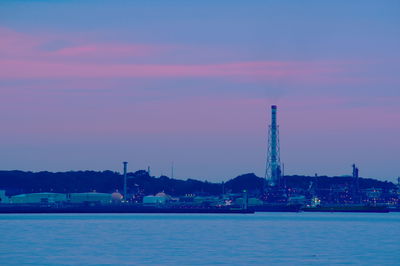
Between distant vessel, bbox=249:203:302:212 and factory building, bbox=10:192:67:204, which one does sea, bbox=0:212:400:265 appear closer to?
factory building, bbox=10:192:67:204

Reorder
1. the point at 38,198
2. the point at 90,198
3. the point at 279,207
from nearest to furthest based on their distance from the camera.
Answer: the point at 90,198
the point at 38,198
the point at 279,207

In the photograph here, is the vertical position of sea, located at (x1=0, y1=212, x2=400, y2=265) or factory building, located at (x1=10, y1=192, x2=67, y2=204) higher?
factory building, located at (x1=10, y1=192, x2=67, y2=204)

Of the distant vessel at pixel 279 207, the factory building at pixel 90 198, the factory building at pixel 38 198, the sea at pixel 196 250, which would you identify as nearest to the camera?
the sea at pixel 196 250

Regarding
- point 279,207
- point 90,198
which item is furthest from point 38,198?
point 279,207

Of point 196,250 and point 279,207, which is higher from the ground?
point 279,207

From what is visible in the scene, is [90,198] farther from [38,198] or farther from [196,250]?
[196,250]

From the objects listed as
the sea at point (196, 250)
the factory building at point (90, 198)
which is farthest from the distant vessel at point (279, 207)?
the sea at point (196, 250)

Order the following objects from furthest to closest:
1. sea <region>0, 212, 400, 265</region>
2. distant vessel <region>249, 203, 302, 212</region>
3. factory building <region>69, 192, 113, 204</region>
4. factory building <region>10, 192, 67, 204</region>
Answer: distant vessel <region>249, 203, 302, 212</region> → factory building <region>69, 192, 113, 204</region> → factory building <region>10, 192, 67, 204</region> → sea <region>0, 212, 400, 265</region>

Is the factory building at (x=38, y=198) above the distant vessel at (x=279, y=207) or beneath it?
above

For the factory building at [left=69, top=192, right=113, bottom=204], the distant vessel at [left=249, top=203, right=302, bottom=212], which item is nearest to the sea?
the factory building at [left=69, top=192, right=113, bottom=204]

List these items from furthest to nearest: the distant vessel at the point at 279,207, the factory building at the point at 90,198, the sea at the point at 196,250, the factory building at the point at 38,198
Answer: the distant vessel at the point at 279,207 < the factory building at the point at 90,198 < the factory building at the point at 38,198 < the sea at the point at 196,250

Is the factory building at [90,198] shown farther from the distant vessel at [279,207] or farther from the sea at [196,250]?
the sea at [196,250]
